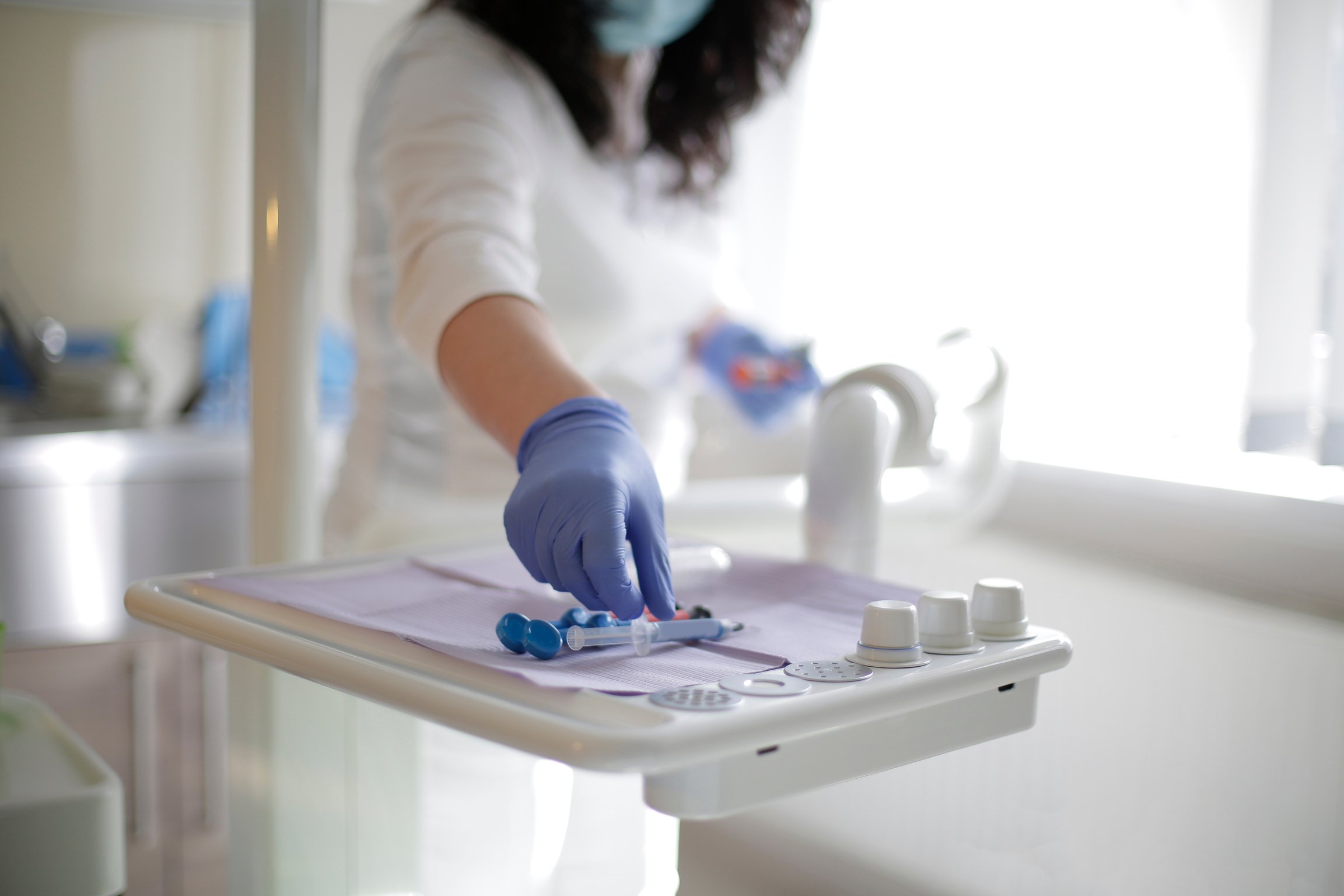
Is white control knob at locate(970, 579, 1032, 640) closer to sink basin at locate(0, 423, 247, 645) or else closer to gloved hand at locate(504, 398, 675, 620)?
gloved hand at locate(504, 398, 675, 620)

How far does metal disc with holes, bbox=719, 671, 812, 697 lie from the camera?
39 centimetres

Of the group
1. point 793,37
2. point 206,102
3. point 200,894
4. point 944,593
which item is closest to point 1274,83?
point 793,37

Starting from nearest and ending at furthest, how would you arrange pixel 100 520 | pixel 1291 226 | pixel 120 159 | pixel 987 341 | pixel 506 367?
pixel 506 367
pixel 987 341
pixel 1291 226
pixel 100 520
pixel 120 159

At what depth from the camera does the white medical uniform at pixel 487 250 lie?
755 millimetres

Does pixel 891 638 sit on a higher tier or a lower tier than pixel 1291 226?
lower

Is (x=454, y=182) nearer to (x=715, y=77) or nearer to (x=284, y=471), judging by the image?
(x=284, y=471)

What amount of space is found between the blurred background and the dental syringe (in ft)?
1.15

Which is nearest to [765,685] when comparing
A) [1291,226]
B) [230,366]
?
[1291,226]

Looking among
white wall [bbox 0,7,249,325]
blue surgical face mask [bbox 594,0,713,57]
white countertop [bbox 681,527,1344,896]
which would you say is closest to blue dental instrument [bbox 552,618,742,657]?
white countertop [bbox 681,527,1344,896]

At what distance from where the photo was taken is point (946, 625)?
451mm

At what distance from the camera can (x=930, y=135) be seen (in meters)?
1.57

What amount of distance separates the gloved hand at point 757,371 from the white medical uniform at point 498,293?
1.5 inches

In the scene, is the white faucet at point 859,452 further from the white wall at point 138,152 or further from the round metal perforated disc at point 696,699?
the white wall at point 138,152

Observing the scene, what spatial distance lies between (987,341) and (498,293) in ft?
1.31
